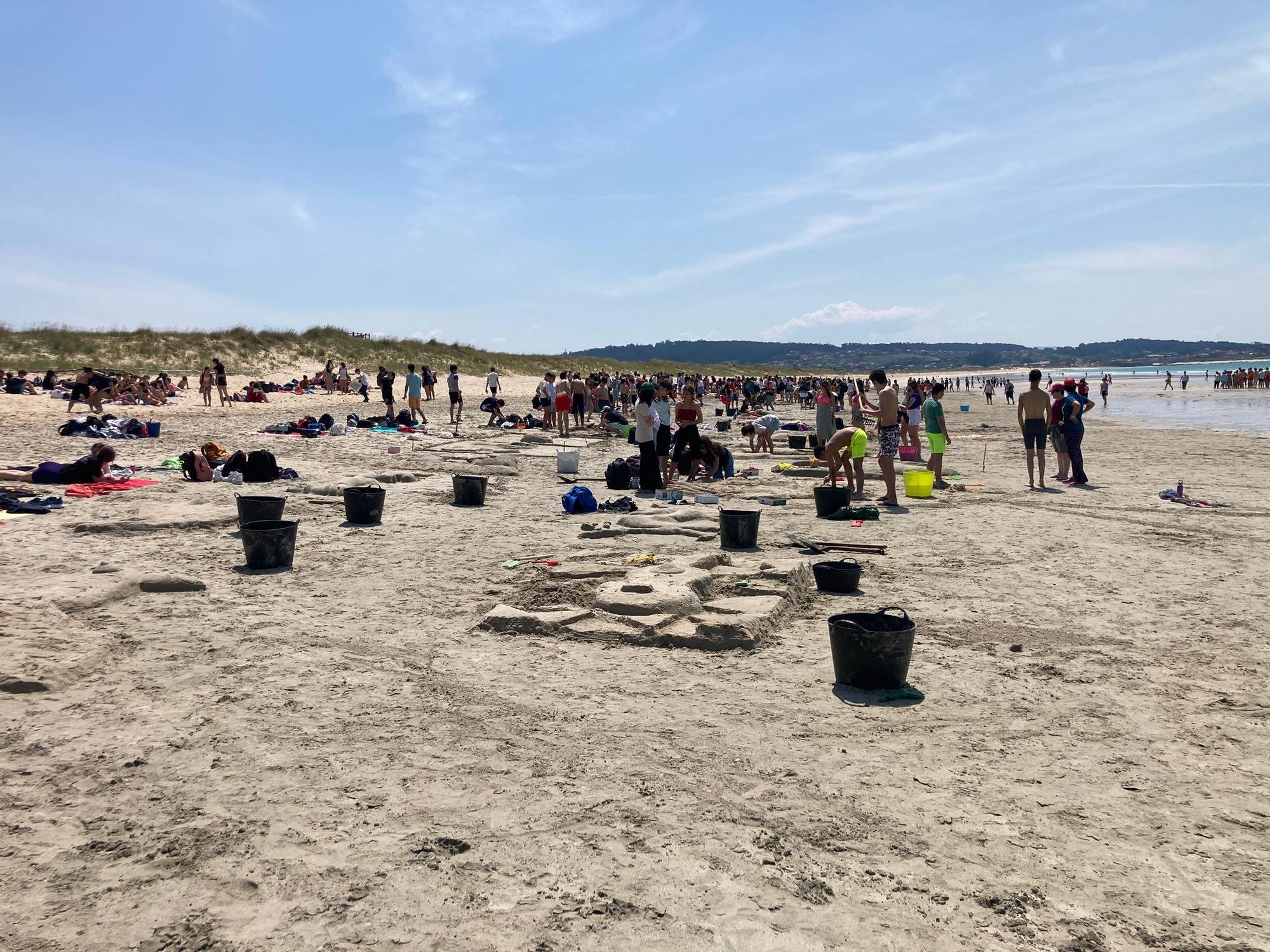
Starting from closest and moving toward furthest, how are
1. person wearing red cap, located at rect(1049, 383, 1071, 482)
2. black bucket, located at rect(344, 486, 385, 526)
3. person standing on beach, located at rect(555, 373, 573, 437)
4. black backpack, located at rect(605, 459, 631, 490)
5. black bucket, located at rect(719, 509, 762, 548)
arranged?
black bucket, located at rect(719, 509, 762, 548) → black bucket, located at rect(344, 486, 385, 526) → black backpack, located at rect(605, 459, 631, 490) → person wearing red cap, located at rect(1049, 383, 1071, 482) → person standing on beach, located at rect(555, 373, 573, 437)

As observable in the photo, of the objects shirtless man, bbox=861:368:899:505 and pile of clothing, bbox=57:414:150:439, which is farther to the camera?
pile of clothing, bbox=57:414:150:439

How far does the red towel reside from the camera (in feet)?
36.5

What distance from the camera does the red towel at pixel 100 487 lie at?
1113 centimetres

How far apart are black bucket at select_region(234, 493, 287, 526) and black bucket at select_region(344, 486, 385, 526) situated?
3.58 ft

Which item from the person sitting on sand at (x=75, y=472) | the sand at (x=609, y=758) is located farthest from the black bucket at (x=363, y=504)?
the person sitting on sand at (x=75, y=472)

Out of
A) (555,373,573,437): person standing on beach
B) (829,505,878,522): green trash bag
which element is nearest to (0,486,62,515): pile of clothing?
(829,505,878,522): green trash bag

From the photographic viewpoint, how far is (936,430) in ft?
45.3

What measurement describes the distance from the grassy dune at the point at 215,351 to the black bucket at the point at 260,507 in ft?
89.5

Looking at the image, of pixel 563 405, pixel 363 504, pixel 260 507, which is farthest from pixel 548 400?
pixel 260 507

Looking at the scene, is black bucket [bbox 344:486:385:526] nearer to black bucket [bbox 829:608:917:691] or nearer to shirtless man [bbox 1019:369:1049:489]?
black bucket [bbox 829:608:917:691]

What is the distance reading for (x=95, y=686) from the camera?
16.4 feet

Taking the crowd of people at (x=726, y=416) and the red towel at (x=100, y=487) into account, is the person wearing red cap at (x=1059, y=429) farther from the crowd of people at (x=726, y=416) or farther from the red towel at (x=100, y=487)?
the red towel at (x=100, y=487)

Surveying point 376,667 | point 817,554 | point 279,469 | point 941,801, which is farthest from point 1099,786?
point 279,469

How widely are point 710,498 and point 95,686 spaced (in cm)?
839
